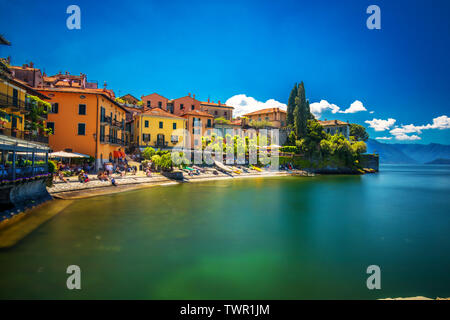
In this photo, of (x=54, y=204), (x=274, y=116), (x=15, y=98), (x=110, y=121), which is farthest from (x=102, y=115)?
(x=274, y=116)

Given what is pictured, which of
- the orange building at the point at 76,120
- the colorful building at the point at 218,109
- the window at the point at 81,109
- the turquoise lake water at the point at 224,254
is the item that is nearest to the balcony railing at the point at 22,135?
the orange building at the point at 76,120

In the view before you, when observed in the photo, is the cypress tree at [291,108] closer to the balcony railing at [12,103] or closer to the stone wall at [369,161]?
the stone wall at [369,161]

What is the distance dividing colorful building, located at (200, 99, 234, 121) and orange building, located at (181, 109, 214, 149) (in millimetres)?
13779

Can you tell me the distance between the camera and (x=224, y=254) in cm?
1030

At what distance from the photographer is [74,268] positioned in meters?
8.45

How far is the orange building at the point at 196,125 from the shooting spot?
50.2 meters

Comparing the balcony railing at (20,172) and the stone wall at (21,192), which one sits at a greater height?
the balcony railing at (20,172)

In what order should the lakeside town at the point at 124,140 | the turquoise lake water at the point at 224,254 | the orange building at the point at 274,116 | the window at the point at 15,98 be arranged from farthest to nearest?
the orange building at the point at 274,116, the window at the point at 15,98, the lakeside town at the point at 124,140, the turquoise lake water at the point at 224,254

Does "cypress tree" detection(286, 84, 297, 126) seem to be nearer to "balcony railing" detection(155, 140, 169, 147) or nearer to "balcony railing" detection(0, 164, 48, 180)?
"balcony railing" detection(155, 140, 169, 147)

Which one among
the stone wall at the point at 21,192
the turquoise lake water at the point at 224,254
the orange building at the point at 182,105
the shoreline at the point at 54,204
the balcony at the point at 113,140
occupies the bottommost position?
the turquoise lake water at the point at 224,254

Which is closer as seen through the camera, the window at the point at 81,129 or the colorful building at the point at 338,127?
the window at the point at 81,129

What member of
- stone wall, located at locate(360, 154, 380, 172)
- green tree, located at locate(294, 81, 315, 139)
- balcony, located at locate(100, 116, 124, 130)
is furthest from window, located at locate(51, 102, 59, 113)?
stone wall, located at locate(360, 154, 380, 172)

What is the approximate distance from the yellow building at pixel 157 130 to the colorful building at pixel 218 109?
776 inches

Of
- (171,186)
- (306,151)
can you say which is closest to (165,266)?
Answer: (171,186)
